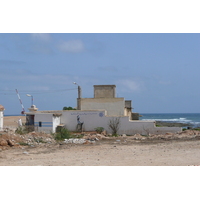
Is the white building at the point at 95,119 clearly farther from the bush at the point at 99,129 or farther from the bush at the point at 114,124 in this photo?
the bush at the point at 99,129

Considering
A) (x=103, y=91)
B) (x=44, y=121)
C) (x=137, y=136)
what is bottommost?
(x=137, y=136)

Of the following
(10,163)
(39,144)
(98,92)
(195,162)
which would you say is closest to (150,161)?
(195,162)

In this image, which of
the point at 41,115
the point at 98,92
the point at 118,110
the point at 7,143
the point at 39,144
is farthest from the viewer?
the point at 98,92

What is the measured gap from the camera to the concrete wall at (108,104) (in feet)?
94.0

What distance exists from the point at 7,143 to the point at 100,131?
10704 millimetres

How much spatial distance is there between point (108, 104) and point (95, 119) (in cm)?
321

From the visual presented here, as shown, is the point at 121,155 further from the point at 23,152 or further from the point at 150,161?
the point at 23,152

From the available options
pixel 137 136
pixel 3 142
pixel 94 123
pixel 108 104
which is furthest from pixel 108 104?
pixel 3 142

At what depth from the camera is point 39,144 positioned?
17.9m

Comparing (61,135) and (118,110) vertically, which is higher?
(118,110)

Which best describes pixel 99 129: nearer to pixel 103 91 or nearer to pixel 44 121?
pixel 44 121

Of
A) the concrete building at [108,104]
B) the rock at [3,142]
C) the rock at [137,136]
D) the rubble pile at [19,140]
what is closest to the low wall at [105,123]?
the rock at [137,136]

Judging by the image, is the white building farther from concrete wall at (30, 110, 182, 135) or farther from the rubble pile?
the rubble pile

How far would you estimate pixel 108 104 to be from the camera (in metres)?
28.8
